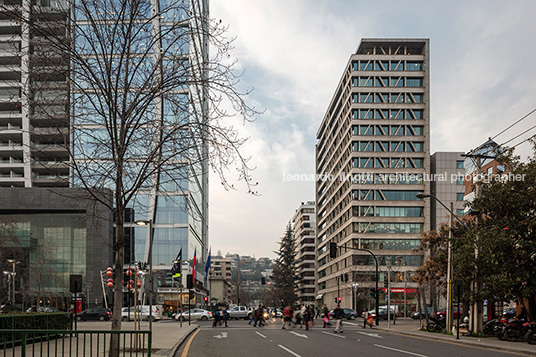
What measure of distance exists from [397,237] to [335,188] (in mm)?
21499

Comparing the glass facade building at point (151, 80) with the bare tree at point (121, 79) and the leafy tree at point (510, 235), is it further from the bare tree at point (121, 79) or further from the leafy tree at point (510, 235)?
the leafy tree at point (510, 235)

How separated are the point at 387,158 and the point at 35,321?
245ft

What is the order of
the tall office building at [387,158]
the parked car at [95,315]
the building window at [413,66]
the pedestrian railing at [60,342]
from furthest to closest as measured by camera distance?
the building window at [413,66] → the tall office building at [387,158] → the parked car at [95,315] → the pedestrian railing at [60,342]

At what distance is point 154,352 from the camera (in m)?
17.3

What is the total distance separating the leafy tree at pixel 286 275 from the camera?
114m

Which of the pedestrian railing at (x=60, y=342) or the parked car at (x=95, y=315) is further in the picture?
the parked car at (x=95, y=315)

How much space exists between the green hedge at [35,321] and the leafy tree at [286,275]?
301 feet

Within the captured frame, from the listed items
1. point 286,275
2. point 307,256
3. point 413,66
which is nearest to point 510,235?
point 413,66

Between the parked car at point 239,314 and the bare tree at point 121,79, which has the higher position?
the bare tree at point 121,79

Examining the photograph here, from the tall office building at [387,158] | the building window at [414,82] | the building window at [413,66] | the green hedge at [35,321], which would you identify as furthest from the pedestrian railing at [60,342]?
the building window at [413,66]

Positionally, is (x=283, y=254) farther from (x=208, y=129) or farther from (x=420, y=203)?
A: (x=208, y=129)

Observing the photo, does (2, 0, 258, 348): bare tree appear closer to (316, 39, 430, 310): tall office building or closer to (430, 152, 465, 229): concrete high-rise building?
(316, 39, 430, 310): tall office building

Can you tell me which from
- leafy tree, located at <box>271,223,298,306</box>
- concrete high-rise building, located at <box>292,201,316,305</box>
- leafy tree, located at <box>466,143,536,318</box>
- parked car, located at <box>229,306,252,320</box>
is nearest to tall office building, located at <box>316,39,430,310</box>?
leafy tree, located at <box>271,223,298,306</box>

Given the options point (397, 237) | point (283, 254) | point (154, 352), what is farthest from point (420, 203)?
point (154, 352)
